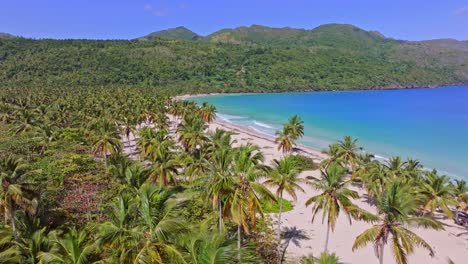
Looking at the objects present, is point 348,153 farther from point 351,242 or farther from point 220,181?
point 220,181

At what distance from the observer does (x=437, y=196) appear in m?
34.6

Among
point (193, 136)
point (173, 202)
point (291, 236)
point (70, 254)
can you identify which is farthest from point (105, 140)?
point (70, 254)

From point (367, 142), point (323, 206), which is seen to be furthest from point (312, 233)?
point (367, 142)

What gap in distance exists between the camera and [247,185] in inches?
864

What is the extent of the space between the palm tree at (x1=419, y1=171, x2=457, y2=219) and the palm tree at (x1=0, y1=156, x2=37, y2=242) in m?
34.1

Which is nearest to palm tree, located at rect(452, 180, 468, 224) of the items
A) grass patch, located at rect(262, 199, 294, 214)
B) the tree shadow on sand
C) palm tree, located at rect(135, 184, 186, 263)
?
the tree shadow on sand

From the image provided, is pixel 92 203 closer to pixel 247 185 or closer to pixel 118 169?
pixel 118 169

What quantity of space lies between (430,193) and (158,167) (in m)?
27.7

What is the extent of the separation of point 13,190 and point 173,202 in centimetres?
1121

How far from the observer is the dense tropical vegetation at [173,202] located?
1577 centimetres

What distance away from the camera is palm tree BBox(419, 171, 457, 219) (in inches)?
1340

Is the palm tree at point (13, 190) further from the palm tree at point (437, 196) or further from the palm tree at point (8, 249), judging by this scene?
the palm tree at point (437, 196)

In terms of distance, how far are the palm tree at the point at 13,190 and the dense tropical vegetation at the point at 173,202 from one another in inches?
2.6

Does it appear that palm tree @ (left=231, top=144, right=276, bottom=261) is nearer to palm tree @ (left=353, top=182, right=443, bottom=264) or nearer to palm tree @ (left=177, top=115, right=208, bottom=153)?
palm tree @ (left=353, top=182, right=443, bottom=264)
